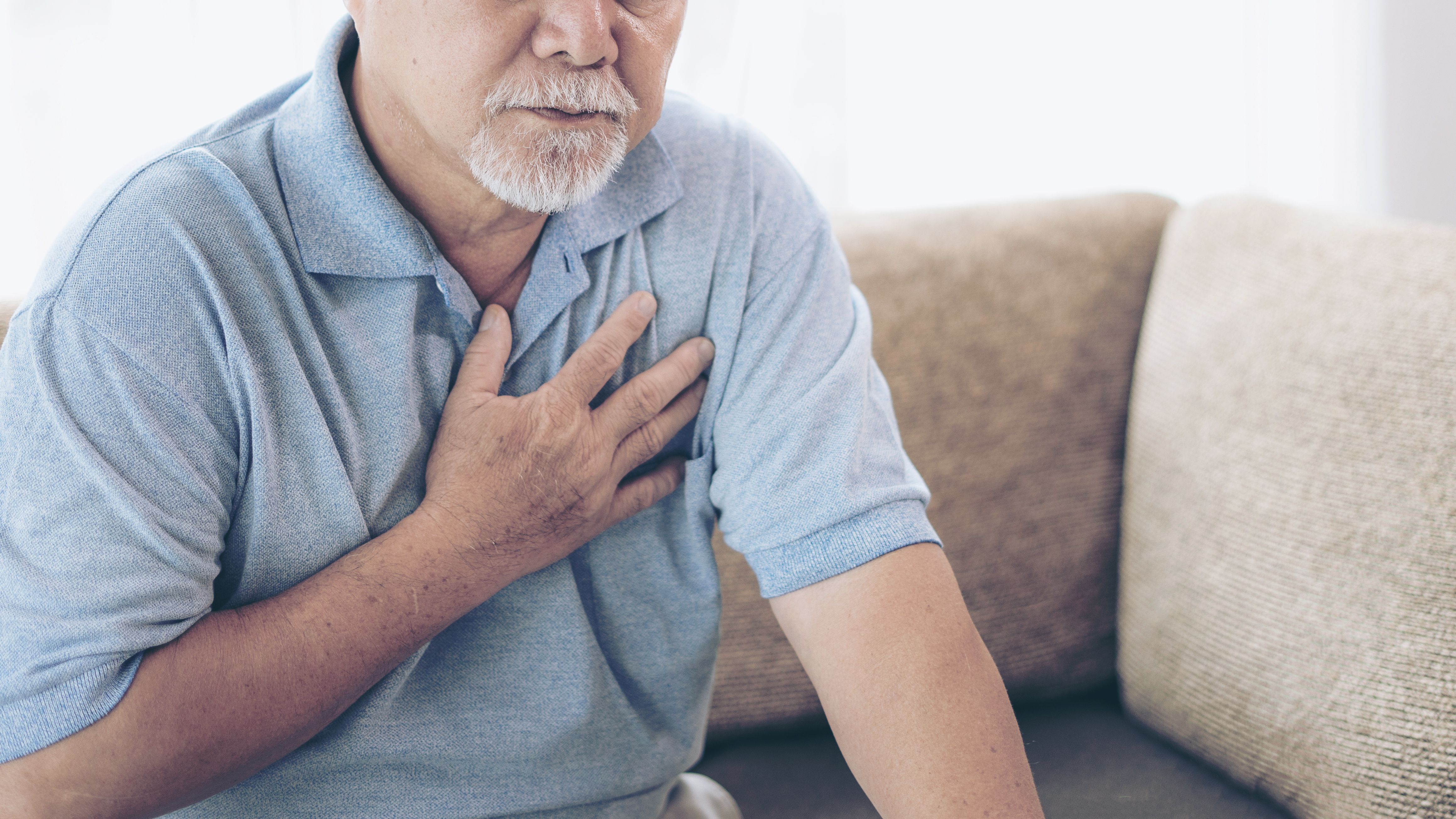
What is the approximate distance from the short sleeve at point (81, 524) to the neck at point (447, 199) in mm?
264

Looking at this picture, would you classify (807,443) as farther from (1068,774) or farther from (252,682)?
(1068,774)

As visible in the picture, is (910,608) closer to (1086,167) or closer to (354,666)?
(354,666)

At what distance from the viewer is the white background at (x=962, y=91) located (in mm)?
1338

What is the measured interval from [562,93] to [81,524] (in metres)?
0.44

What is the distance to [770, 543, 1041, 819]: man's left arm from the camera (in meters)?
0.74

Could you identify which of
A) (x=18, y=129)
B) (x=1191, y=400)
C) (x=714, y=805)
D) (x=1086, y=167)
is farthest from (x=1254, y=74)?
(x=18, y=129)

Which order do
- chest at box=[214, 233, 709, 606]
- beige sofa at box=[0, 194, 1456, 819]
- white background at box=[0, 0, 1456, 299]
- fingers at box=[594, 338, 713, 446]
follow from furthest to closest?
white background at box=[0, 0, 1456, 299] < beige sofa at box=[0, 194, 1456, 819] < fingers at box=[594, 338, 713, 446] < chest at box=[214, 233, 709, 606]

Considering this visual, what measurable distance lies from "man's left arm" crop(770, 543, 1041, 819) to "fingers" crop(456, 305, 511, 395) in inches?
12.0

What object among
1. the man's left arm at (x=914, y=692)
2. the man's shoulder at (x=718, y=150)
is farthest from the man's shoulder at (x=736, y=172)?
the man's left arm at (x=914, y=692)

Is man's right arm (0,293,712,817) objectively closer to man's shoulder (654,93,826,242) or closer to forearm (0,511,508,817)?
forearm (0,511,508,817)

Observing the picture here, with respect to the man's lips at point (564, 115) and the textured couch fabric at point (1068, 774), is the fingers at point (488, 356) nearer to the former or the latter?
the man's lips at point (564, 115)

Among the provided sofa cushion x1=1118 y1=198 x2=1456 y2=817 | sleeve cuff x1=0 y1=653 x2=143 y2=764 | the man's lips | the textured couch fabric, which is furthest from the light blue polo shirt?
sofa cushion x1=1118 y1=198 x2=1456 y2=817

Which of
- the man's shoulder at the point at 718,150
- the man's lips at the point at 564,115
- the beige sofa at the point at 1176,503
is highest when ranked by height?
the man's lips at the point at 564,115

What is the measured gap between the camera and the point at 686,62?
1545 millimetres
